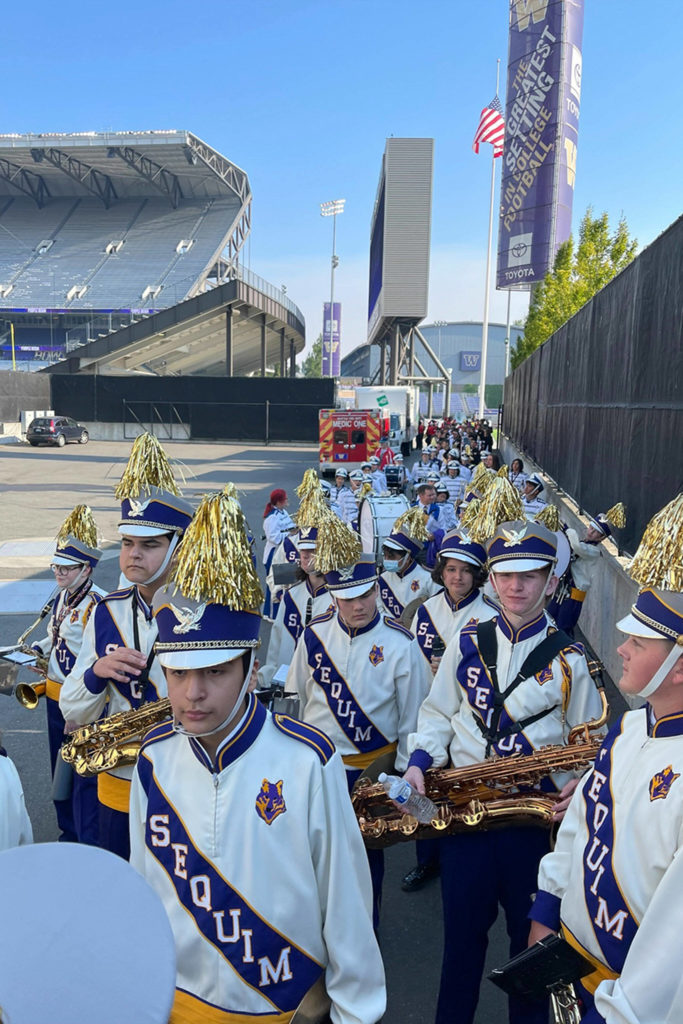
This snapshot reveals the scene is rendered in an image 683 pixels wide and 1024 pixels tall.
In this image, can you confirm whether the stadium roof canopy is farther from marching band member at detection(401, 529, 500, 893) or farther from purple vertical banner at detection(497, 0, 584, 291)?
marching band member at detection(401, 529, 500, 893)

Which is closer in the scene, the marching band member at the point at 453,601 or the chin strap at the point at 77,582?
the chin strap at the point at 77,582

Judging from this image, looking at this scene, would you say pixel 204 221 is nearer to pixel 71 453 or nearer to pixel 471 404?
pixel 471 404

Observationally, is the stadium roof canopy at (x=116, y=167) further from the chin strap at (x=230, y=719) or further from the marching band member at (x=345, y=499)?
the chin strap at (x=230, y=719)

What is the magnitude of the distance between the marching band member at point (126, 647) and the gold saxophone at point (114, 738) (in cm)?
10

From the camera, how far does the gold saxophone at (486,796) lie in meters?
3.10

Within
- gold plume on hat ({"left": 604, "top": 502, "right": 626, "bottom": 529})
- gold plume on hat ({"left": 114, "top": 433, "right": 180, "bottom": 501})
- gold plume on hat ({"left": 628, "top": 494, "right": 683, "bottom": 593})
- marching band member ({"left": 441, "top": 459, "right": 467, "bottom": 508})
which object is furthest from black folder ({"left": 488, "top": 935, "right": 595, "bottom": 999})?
marching band member ({"left": 441, "top": 459, "right": 467, "bottom": 508})

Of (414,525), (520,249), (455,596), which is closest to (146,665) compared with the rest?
(455,596)

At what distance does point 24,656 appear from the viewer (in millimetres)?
4754

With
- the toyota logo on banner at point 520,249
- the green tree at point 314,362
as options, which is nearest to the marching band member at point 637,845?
the toyota logo on banner at point 520,249

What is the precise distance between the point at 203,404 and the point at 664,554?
44.0 metres

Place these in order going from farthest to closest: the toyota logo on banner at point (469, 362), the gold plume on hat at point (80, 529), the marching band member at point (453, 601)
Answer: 1. the toyota logo on banner at point (469, 362)
2. the gold plume on hat at point (80, 529)
3. the marching band member at point (453, 601)

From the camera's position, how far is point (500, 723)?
3.30 metres

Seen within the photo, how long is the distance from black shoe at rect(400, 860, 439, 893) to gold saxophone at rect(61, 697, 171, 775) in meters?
2.31

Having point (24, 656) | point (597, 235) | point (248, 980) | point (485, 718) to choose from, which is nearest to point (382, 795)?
point (485, 718)
